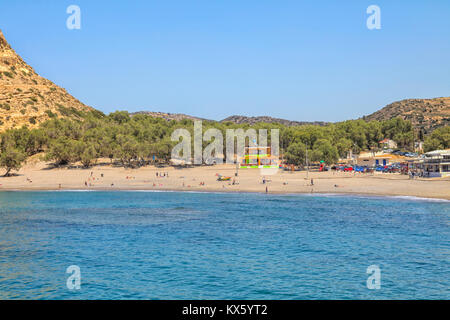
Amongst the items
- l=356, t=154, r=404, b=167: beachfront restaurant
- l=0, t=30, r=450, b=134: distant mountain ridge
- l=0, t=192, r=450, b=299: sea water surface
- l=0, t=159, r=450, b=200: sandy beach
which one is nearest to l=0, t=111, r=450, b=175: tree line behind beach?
l=0, t=159, r=450, b=200: sandy beach

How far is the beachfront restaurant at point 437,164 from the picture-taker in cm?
7384

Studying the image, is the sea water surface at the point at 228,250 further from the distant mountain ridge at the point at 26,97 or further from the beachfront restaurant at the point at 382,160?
the distant mountain ridge at the point at 26,97

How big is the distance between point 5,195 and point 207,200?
3309 cm

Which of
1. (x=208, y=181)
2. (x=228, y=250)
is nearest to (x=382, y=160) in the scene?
(x=208, y=181)

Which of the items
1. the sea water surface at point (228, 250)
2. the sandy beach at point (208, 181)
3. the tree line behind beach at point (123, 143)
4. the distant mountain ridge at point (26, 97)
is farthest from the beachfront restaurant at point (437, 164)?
the distant mountain ridge at point (26, 97)

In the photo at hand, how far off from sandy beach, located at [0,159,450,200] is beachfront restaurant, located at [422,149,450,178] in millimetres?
3256

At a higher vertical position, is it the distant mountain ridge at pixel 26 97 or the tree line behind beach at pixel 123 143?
the distant mountain ridge at pixel 26 97

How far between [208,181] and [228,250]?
50.8 meters

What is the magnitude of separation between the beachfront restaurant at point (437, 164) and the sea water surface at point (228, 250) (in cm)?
2320

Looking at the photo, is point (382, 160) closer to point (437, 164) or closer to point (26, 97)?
point (437, 164)

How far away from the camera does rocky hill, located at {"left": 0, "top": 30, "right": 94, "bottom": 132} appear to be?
13288cm

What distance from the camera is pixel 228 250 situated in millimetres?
30469
